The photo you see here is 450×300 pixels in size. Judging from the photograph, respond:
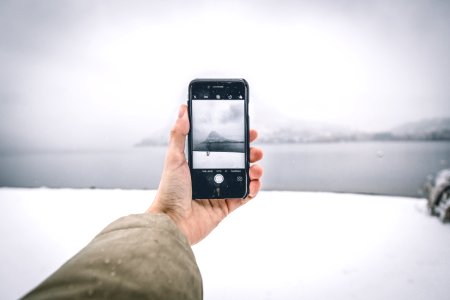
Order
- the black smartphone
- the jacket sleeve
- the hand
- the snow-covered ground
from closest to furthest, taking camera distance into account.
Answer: the jacket sleeve
the hand
the black smartphone
the snow-covered ground

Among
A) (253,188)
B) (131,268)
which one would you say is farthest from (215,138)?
(131,268)

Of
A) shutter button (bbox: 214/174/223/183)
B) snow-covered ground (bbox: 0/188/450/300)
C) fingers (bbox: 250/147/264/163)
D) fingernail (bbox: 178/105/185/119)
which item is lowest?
snow-covered ground (bbox: 0/188/450/300)

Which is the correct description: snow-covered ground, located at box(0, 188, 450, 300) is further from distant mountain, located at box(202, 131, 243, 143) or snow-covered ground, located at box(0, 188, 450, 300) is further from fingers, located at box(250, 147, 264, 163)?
distant mountain, located at box(202, 131, 243, 143)

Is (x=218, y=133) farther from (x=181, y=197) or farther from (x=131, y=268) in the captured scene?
(x=131, y=268)

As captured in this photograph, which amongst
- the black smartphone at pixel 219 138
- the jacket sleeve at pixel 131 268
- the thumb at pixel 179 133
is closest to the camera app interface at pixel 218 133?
the black smartphone at pixel 219 138

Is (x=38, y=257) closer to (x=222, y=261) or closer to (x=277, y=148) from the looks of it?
(x=222, y=261)

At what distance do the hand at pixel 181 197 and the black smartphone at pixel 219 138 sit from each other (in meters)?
0.08

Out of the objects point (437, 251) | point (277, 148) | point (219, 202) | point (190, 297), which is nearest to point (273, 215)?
point (437, 251)

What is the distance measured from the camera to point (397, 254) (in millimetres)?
2736

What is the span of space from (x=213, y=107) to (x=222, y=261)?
1.70 meters

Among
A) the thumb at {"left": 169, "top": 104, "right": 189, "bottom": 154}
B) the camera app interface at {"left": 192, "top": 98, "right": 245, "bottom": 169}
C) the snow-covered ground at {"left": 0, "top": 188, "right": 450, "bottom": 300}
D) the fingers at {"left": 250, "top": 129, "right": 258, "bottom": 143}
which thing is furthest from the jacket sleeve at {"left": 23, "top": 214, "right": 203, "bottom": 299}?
the snow-covered ground at {"left": 0, "top": 188, "right": 450, "bottom": 300}

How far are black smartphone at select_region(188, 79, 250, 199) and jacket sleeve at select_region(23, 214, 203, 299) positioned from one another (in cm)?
80

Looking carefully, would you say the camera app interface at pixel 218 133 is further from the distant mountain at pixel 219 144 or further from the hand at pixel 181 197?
the hand at pixel 181 197

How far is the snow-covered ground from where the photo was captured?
219 cm
